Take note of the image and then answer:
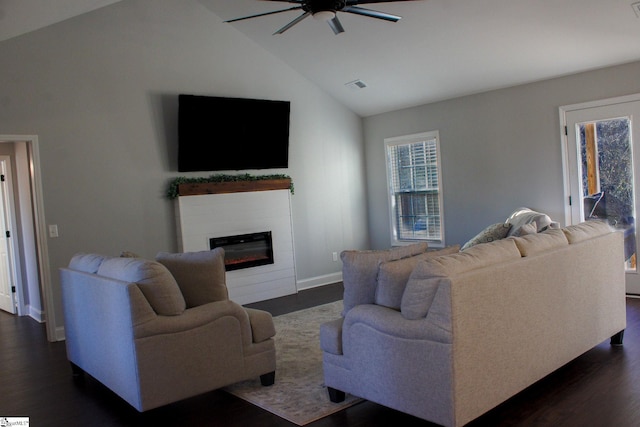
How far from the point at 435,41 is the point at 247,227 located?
→ 3127 mm

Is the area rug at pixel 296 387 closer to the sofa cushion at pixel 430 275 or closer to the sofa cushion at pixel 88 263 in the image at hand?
the sofa cushion at pixel 430 275

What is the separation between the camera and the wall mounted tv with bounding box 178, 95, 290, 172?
20.6 feet

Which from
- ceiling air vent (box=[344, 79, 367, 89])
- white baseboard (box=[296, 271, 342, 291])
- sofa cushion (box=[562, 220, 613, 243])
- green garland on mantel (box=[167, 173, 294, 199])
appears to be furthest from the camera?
white baseboard (box=[296, 271, 342, 291])

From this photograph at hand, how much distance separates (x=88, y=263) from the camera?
13.3 ft

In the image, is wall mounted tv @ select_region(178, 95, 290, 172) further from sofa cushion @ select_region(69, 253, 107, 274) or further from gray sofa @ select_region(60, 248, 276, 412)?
gray sofa @ select_region(60, 248, 276, 412)

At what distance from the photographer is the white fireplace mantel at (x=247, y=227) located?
630cm

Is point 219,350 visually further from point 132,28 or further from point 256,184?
point 132,28

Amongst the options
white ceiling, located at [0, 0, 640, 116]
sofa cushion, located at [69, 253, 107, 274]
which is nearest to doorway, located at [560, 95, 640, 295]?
white ceiling, located at [0, 0, 640, 116]

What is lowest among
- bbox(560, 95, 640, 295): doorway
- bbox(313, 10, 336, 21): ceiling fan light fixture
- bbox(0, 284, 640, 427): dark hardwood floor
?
bbox(0, 284, 640, 427): dark hardwood floor

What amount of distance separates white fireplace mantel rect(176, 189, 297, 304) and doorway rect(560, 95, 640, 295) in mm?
3465

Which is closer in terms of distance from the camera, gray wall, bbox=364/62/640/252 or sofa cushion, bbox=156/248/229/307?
sofa cushion, bbox=156/248/229/307

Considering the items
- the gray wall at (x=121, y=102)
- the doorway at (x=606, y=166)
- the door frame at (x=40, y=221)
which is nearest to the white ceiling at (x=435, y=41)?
the gray wall at (x=121, y=102)

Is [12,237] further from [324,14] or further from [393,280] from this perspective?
[393,280]

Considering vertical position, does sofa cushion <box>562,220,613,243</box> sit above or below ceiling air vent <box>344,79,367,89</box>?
below
